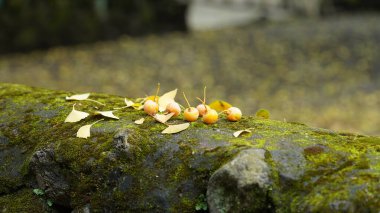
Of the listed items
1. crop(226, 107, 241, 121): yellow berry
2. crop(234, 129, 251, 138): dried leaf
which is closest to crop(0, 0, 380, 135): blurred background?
crop(226, 107, 241, 121): yellow berry

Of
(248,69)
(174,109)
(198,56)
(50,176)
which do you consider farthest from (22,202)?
(198,56)

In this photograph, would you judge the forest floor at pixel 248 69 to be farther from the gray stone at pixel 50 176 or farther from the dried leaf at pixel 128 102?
the gray stone at pixel 50 176

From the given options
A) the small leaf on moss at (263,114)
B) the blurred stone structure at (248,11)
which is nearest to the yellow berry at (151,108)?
the small leaf on moss at (263,114)

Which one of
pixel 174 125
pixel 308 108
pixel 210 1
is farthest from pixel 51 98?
pixel 210 1

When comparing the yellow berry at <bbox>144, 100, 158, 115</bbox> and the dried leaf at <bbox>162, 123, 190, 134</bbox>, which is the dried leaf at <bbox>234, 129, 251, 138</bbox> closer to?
the dried leaf at <bbox>162, 123, 190, 134</bbox>

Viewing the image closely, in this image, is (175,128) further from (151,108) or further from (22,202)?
(22,202)

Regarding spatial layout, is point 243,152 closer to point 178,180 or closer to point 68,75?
point 178,180
